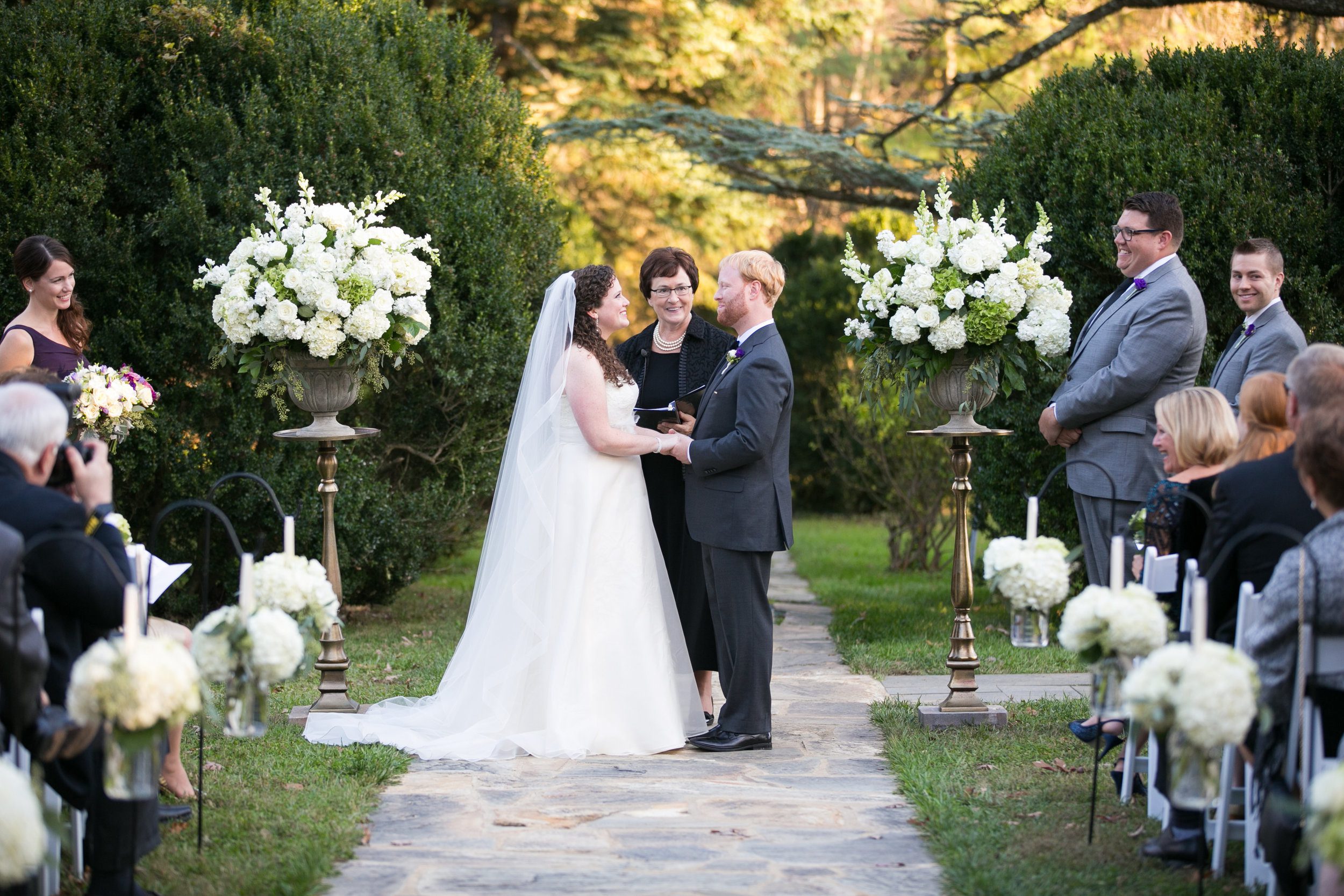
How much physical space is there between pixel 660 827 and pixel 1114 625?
185 centimetres

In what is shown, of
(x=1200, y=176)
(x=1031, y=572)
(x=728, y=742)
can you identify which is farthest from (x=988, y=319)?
(x=1200, y=176)

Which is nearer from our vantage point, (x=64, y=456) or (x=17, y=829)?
(x=17, y=829)

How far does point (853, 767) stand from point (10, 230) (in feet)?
19.6

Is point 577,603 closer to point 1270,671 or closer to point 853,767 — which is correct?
point 853,767

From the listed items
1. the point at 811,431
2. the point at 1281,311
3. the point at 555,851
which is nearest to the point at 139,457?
the point at 555,851

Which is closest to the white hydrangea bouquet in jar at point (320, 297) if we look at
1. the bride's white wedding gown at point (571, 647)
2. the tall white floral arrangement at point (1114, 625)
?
the bride's white wedding gown at point (571, 647)

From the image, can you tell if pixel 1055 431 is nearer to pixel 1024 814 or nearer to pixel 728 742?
pixel 1024 814

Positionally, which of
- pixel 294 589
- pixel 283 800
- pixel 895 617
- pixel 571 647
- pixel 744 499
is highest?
pixel 744 499

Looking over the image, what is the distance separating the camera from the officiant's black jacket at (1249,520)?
12.8 feet

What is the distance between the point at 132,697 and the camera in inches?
127

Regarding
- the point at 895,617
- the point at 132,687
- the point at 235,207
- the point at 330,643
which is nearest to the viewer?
the point at 132,687

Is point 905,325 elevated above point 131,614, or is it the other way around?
point 905,325

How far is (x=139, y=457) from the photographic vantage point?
820 cm

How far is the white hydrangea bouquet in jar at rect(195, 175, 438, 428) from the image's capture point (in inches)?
233
